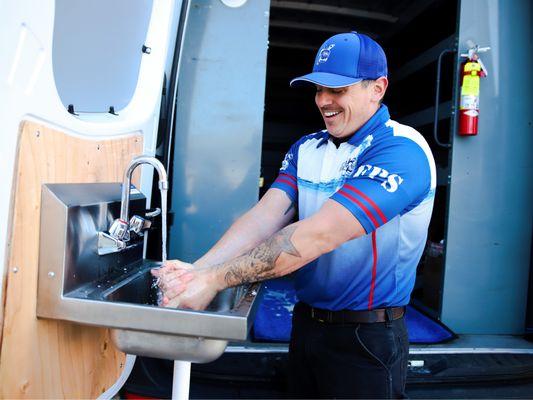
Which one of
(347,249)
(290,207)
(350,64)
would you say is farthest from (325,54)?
(347,249)

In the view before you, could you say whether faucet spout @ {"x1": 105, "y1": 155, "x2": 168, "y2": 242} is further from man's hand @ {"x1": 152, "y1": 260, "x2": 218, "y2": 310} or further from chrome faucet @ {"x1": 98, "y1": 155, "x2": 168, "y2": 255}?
man's hand @ {"x1": 152, "y1": 260, "x2": 218, "y2": 310}

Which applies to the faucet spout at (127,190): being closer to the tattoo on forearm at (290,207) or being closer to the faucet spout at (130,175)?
the faucet spout at (130,175)

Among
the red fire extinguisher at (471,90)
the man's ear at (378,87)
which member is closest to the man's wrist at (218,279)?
the man's ear at (378,87)

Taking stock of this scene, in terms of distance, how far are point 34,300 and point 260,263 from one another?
610 millimetres

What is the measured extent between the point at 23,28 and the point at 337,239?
96 centimetres

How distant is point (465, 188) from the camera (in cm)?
276

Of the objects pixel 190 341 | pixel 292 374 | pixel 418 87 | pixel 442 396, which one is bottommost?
pixel 442 396

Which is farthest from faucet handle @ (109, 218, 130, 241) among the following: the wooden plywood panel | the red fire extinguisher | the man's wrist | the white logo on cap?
the red fire extinguisher

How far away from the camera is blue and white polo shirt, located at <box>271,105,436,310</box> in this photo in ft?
4.41

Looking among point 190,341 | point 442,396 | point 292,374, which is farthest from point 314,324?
point 442,396

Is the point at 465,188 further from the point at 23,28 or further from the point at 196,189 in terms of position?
the point at 23,28

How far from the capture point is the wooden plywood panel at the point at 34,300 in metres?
1.08

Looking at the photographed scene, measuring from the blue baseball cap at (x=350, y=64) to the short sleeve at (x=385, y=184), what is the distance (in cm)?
28

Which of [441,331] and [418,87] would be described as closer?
[441,331]
